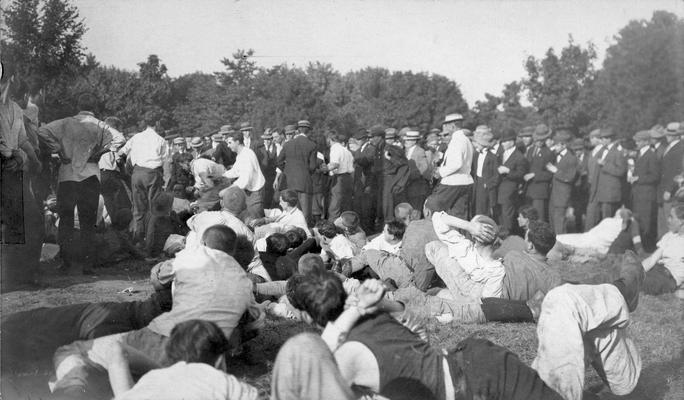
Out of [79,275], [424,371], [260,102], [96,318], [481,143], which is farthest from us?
[260,102]

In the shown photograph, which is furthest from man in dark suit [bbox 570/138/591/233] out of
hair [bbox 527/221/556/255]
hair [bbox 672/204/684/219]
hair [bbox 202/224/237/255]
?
hair [bbox 202/224/237/255]

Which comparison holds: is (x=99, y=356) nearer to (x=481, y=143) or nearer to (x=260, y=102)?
(x=481, y=143)

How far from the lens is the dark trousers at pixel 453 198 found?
903cm

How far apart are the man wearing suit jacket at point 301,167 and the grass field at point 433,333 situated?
3.87 metres

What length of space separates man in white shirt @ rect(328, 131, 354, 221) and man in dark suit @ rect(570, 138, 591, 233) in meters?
4.22

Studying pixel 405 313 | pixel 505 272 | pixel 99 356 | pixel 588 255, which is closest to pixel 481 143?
pixel 588 255

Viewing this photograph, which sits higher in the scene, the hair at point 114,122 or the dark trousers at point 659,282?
the hair at point 114,122

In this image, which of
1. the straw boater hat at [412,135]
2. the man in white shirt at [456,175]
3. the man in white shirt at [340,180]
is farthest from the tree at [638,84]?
the man in white shirt at [340,180]

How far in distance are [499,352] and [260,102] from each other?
32.8ft

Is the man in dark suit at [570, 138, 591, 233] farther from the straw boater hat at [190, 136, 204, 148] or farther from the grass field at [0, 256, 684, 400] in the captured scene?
the straw boater hat at [190, 136, 204, 148]

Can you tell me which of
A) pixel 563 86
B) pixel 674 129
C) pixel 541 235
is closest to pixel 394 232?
pixel 541 235

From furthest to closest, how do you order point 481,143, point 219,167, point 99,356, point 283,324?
1. point 481,143
2. point 219,167
3. point 283,324
4. point 99,356

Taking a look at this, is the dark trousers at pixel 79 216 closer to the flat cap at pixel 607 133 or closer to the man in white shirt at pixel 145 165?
the man in white shirt at pixel 145 165

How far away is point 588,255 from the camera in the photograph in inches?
357
